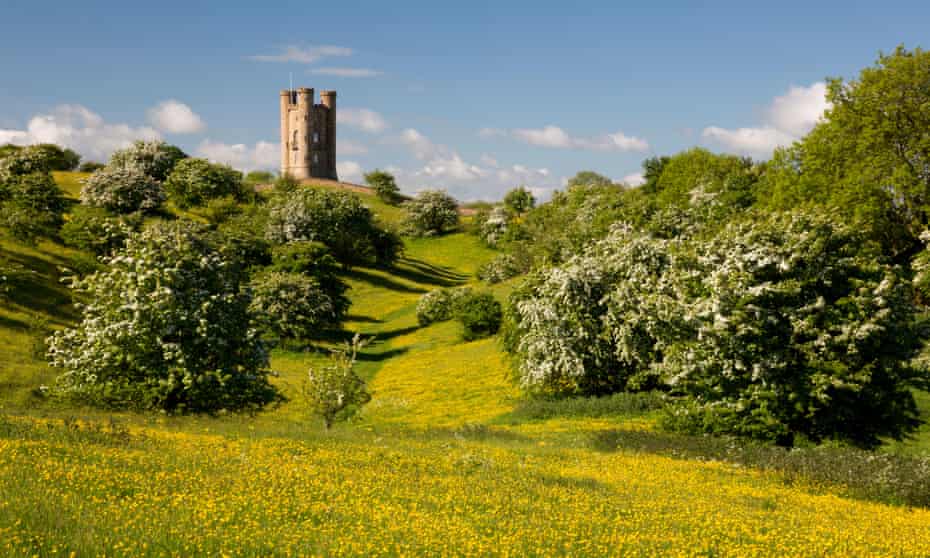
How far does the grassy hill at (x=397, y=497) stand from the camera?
10305 mm

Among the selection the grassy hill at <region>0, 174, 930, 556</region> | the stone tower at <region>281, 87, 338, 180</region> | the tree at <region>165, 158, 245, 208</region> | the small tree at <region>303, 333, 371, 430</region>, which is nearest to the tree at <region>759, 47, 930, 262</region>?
the grassy hill at <region>0, 174, 930, 556</region>

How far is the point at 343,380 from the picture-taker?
3084 centimetres

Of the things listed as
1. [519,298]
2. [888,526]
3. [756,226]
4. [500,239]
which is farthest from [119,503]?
[500,239]

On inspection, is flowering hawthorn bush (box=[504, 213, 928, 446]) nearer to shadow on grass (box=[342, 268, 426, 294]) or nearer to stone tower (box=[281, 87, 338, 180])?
shadow on grass (box=[342, 268, 426, 294])

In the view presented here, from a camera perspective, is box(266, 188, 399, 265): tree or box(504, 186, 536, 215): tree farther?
box(504, 186, 536, 215): tree

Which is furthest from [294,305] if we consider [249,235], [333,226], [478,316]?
[333,226]

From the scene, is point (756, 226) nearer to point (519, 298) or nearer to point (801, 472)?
point (801, 472)

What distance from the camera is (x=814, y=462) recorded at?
23875 millimetres

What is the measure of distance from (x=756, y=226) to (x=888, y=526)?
1846 cm

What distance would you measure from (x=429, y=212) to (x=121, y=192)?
56442 millimetres

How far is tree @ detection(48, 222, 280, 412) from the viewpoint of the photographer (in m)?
28.7

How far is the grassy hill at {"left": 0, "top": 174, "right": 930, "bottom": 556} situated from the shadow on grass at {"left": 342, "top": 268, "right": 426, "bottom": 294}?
67246 mm

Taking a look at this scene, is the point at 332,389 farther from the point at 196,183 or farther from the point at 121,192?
the point at 196,183

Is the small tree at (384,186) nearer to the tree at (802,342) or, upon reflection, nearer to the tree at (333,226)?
Answer: the tree at (333,226)
